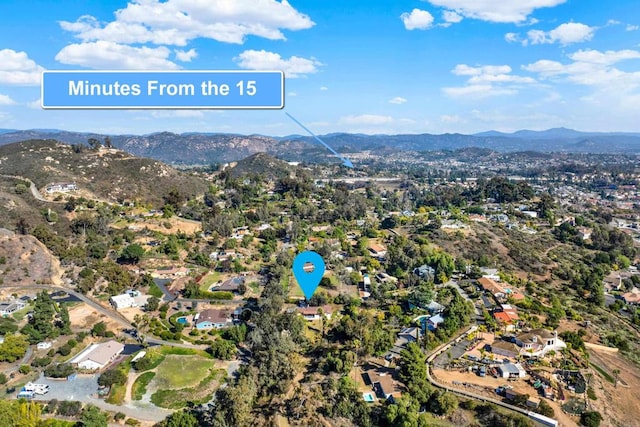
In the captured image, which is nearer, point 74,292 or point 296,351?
point 296,351

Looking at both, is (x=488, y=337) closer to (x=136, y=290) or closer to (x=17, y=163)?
(x=136, y=290)

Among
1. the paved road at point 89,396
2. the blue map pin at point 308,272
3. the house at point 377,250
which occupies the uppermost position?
the blue map pin at point 308,272

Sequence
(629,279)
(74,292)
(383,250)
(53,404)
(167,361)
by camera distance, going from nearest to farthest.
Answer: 1. (53,404)
2. (167,361)
3. (74,292)
4. (629,279)
5. (383,250)

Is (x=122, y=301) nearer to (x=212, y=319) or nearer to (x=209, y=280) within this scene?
(x=209, y=280)

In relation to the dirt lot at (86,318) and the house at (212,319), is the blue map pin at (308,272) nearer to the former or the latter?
the house at (212,319)

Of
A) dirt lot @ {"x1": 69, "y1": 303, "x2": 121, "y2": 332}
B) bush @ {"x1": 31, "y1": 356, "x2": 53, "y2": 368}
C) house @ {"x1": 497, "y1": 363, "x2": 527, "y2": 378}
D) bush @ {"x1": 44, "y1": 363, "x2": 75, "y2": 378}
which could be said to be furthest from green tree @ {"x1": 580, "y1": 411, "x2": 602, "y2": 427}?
bush @ {"x1": 31, "y1": 356, "x2": 53, "y2": 368}

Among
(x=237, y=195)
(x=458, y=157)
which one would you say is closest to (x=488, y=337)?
(x=237, y=195)

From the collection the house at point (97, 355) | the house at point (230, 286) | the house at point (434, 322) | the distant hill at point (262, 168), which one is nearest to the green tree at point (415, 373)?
the house at point (434, 322)
